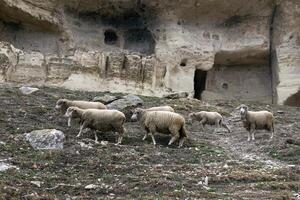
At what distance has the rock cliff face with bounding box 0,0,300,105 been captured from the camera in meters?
31.0

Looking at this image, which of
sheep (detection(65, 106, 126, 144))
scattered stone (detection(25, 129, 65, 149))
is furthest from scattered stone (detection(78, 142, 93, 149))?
sheep (detection(65, 106, 126, 144))

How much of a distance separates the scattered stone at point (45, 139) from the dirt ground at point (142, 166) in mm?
191

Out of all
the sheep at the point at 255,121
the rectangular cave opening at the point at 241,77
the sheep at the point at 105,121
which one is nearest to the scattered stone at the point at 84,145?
the sheep at the point at 105,121

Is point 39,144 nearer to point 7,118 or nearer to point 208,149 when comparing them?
point 7,118

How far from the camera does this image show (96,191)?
33.8 ft

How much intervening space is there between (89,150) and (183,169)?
242cm

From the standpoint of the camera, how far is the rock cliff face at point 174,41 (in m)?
31.0

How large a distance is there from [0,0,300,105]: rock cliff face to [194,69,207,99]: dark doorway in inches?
2.5

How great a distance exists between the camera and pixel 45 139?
13594 mm

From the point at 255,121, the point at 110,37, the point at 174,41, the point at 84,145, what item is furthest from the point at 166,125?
the point at 110,37

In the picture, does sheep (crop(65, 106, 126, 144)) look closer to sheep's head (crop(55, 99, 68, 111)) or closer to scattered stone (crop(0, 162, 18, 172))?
sheep's head (crop(55, 99, 68, 111))

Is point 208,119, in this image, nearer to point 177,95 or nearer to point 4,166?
point 4,166

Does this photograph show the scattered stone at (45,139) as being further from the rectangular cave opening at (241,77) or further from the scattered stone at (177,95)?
the rectangular cave opening at (241,77)

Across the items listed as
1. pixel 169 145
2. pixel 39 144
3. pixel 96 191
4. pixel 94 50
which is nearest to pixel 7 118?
pixel 39 144
